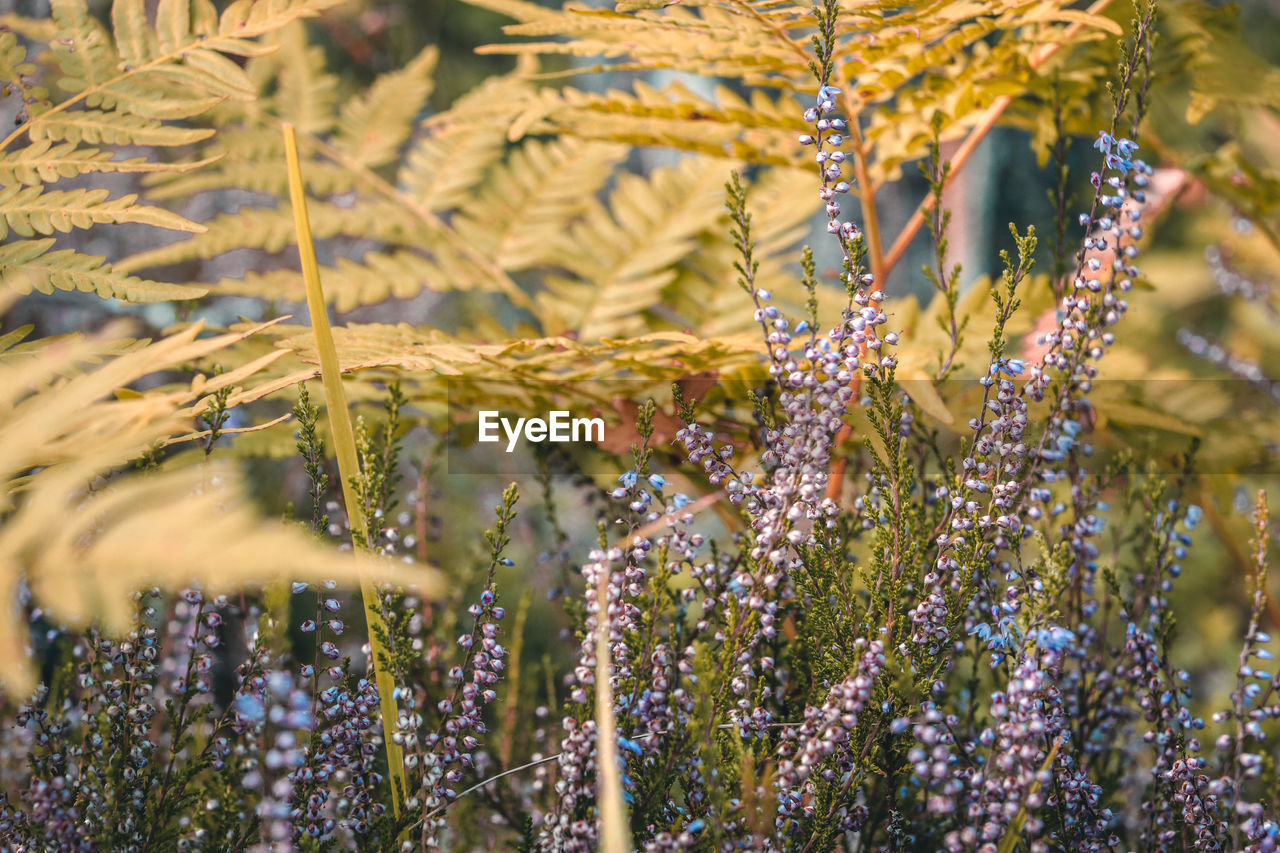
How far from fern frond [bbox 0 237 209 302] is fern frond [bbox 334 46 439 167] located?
3.39 feet

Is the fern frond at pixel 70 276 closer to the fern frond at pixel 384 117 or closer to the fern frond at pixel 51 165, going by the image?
the fern frond at pixel 51 165

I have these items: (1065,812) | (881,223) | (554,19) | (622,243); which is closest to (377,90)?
(622,243)

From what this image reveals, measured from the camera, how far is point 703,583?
1.02m

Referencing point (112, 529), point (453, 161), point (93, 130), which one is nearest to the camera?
point (112, 529)

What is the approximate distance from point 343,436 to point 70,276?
483mm

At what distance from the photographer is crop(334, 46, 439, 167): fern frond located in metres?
2.07

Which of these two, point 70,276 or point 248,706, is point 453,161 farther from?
point 248,706

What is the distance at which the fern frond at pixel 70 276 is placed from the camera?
41.5 inches

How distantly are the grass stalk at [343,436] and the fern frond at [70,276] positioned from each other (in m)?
0.22

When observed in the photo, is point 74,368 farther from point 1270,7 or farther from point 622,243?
point 1270,7

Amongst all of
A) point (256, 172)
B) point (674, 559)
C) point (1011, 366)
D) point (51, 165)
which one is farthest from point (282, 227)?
point (1011, 366)

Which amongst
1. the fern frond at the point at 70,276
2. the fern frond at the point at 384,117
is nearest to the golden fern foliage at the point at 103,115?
the fern frond at the point at 70,276

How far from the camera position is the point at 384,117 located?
211 cm

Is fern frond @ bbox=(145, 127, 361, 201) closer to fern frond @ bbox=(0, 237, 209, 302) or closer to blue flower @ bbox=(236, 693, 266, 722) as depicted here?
fern frond @ bbox=(0, 237, 209, 302)
